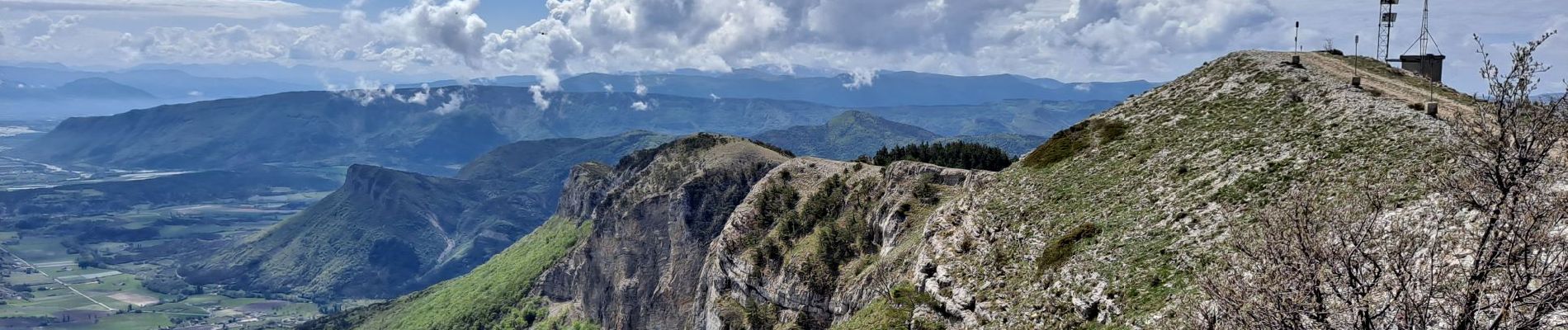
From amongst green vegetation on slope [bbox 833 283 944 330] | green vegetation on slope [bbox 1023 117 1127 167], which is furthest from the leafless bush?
green vegetation on slope [bbox 1023 117 1127 167]

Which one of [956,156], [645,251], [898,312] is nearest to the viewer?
[898,312]

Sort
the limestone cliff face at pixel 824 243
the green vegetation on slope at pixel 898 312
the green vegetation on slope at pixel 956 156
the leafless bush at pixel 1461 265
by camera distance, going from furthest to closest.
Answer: the green vegetation on slope at pixel 956 156 < the limestone cliff face at pixel 824 243 < the green vegetation on slope at pixel 898 312 < the leafless bush at pixel 1461 265

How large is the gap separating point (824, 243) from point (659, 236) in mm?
62746

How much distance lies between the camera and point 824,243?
7962cm

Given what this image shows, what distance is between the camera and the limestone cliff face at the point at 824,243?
224ft

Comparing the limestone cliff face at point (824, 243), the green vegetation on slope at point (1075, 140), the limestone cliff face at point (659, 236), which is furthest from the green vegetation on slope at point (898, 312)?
the limestone cliff face at point (659, 236)

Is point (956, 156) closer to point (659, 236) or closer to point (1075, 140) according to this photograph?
point (1075, 140)

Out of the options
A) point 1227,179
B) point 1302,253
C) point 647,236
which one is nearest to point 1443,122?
point 1227,179

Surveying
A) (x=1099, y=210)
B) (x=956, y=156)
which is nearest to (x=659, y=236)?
(x=956, y=156)

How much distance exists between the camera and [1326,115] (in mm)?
41562

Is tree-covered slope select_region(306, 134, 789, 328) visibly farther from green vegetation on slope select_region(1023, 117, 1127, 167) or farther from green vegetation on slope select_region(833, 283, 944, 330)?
green vegetation on slope select_region(1023, 117, 1127, 167)

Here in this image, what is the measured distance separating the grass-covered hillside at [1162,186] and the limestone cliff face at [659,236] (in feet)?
227

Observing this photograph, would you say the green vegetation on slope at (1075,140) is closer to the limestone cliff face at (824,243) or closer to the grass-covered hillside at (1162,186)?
the grass-covered hillside at (1162,186)

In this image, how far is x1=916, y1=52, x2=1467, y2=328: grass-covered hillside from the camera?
3400cm
